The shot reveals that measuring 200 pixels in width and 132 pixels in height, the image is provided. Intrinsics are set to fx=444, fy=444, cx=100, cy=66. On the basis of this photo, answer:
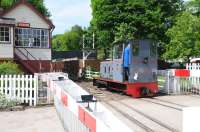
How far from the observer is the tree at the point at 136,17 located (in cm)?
5122

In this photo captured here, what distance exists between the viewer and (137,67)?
2116cm

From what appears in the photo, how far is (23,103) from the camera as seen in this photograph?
57.0 ft

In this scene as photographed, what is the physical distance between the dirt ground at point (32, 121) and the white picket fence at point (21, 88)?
1.14 m

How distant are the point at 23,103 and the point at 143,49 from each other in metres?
6.95

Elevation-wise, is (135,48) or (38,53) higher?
(38,53)

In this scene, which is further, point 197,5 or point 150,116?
point 197,5

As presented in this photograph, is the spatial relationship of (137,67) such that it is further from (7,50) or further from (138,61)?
(7,50)

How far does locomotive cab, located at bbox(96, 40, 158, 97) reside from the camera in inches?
825

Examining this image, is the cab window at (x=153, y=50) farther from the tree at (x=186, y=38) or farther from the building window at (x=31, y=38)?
the tree at (x=186, y=38)

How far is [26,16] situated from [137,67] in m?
19.6

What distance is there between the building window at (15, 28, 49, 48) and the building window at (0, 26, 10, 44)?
72.7 inches

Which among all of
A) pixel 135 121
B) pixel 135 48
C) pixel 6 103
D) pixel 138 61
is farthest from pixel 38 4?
pixel 135 121

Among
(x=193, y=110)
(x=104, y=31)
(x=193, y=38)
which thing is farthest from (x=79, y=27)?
(x=193, y=110)

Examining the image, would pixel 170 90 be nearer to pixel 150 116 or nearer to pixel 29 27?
pixel 150 116
